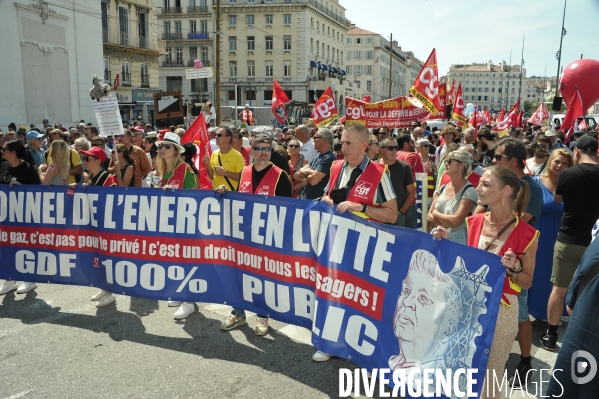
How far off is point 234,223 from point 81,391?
6.22ft

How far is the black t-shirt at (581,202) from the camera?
4465 mm

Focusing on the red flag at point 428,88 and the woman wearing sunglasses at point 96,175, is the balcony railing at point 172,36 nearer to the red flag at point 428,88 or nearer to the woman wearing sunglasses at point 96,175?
the red flag at point 428,88

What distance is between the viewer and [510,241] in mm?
3266

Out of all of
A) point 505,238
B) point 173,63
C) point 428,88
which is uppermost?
point 173,63

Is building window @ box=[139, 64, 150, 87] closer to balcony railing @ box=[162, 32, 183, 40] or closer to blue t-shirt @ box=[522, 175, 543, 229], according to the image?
balcony railing @ box=[162, 32, 183, 40]

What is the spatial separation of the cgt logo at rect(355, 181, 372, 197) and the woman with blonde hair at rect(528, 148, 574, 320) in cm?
212

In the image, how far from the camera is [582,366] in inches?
84.0

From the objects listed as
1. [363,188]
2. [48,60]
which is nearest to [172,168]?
[363,188]

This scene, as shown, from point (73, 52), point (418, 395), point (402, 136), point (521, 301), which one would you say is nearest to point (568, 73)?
point (402, 136)

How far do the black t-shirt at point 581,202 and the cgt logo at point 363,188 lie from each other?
189 centimetres

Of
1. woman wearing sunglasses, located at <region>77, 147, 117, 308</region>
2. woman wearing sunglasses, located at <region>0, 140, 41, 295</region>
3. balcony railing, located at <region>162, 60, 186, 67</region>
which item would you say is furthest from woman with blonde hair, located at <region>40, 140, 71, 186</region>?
balcony railing, located at <region>162, 60, 186, 67</region>

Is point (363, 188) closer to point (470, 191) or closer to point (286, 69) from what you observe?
point (470, 191)

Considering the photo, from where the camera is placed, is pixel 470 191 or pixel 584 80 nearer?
pixel 470 191

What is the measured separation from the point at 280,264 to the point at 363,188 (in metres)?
1.02
